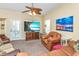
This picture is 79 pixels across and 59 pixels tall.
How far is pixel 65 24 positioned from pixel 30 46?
0.87 m

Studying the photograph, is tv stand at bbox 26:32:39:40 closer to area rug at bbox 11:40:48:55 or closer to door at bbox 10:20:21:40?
area rug at bbox 11:40:48:55

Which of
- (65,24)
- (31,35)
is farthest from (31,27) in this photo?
(65,24)

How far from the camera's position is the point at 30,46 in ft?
8.54

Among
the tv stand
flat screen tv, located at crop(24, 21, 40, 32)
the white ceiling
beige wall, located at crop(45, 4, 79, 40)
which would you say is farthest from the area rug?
the white ceiling

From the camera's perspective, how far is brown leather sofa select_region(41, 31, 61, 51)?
8.16 feet

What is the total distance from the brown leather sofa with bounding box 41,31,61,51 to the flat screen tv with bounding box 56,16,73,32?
0.48 ft

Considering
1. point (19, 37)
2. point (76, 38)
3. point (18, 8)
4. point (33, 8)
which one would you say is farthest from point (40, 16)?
point (76, 38)

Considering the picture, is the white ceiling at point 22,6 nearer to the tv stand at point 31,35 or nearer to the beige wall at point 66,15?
the beige wall at point 66,15

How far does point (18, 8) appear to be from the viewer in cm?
229

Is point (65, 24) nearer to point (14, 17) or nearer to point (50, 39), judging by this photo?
point (50, 39)

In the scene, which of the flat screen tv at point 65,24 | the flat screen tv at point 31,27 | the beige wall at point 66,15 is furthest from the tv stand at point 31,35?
the flat screen tv at point 65,24

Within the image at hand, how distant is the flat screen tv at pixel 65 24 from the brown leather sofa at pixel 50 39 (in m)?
0.15

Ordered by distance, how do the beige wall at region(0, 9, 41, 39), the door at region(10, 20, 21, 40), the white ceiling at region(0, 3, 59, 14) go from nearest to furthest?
the white ceiling at region(0, 3, 59, 14), the beige wall at region(0, 9, 41, 39), the door at region(10, 20, 21, 40)

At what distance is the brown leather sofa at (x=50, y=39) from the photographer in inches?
97.9
